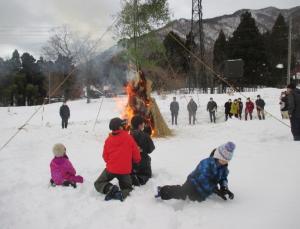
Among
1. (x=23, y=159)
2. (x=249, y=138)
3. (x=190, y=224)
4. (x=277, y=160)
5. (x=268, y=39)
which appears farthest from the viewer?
(x=268, y=39)

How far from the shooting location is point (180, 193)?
5.53 metres

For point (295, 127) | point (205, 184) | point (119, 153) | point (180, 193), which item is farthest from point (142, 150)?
point (295, 127)

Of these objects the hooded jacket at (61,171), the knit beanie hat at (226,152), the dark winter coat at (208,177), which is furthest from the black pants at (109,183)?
the knit beanie hat at (226,152)

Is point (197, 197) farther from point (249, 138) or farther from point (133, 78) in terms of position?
point (133, 78)

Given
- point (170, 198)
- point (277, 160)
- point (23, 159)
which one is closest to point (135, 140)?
point (170, 198)

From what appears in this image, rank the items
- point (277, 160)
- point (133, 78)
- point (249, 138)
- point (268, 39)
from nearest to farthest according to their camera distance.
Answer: point (277, 160) < point (249, 138) < point (133, 78) < point (268, 39)

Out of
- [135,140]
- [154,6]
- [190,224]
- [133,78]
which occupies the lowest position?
[190,224]

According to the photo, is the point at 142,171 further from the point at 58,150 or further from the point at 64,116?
the point at 64,116

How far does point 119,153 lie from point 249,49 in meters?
36.6

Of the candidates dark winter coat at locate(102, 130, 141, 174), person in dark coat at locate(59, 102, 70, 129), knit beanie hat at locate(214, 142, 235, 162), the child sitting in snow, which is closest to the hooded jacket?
the child sitting in snow

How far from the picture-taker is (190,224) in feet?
15.6

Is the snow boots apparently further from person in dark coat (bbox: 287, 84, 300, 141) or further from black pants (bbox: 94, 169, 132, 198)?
person in dark coat (bbox: 287, 84, 300, 141)

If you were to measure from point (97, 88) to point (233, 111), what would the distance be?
102 feet

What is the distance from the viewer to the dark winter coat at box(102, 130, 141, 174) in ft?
19.5
